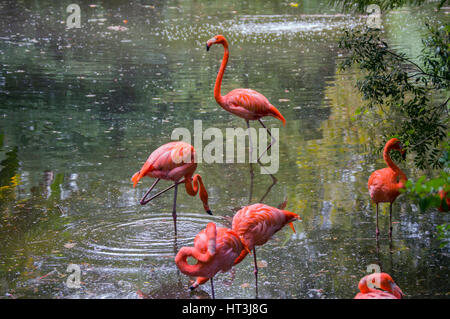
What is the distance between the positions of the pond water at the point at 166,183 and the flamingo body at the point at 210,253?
1.25 feet

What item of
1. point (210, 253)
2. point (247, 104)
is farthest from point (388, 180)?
point (247, 104)

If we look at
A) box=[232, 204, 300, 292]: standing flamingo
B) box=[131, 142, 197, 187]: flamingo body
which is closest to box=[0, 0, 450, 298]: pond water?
box=[232, 204, 300, 292]: standing flamingo

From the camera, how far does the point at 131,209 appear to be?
5738mm

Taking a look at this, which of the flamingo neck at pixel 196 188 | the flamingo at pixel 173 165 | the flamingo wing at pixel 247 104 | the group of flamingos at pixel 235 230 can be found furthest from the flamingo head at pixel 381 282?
the flamingo wing at pixel 247 104

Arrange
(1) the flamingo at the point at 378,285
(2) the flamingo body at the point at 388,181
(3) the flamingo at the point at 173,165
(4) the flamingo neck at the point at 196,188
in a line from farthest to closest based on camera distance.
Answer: (3) the flamingo at the point at 173,165 < (4) the flamingo neck at the point at 196,188 < (2) the flamingo body at the point at 388,181 < (1) the flamingo at the point at 378,285

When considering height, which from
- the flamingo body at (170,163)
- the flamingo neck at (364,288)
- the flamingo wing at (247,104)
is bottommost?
the flamingo neck at (364,288)

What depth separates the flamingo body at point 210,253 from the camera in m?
3.81

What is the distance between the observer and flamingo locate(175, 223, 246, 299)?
3811 millimetres

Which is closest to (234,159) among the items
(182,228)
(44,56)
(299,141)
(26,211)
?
(299,141)

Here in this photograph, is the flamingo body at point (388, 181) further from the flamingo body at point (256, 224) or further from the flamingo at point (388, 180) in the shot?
the flamingo body at point (256, 224)

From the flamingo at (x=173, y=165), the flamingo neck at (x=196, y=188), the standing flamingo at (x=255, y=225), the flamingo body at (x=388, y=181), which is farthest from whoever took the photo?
the flamingo at (x=173, y=165)

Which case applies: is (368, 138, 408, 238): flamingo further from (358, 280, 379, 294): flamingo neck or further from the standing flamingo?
(358, 280, 379, 294): flamingo neck

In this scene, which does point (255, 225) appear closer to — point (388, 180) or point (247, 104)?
point (388, 180)

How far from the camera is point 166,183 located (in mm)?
6457
